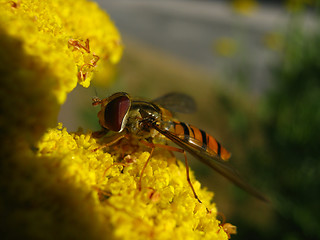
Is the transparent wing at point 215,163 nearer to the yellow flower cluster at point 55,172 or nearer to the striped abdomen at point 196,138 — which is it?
the striped abdomen at point 196,138

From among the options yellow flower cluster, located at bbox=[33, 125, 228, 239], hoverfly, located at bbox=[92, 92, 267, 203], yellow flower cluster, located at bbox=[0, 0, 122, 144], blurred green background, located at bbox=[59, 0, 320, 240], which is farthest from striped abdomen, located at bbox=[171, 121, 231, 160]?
yellow flower cluster, located at bbox=[0, 0, 122, 144]

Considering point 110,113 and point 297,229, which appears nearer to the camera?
point 110,113

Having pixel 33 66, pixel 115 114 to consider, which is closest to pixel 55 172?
pixel 33 66

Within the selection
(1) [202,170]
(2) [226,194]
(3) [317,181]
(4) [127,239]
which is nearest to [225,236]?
(4) [127,239]

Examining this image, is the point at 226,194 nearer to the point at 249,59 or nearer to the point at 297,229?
the point at 297,229

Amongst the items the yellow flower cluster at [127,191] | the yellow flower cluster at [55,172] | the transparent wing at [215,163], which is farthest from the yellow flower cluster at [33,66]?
the transparent wing at [215,163]

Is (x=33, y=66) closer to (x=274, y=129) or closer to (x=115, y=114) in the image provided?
(x=115, y=114)
